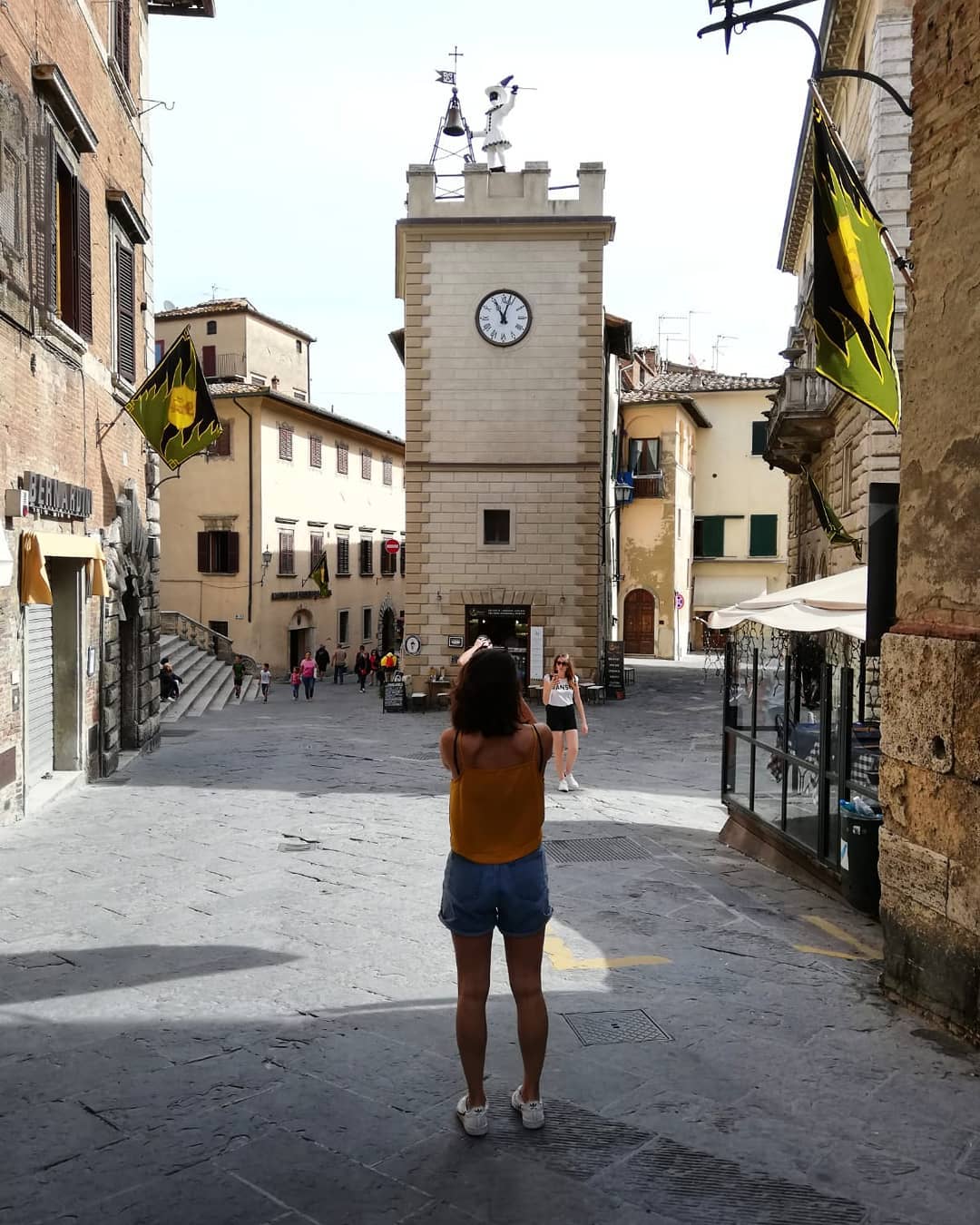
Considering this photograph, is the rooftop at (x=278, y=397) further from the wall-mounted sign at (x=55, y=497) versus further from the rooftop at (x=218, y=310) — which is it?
the wall-mounted sign at (x=55, y=497)

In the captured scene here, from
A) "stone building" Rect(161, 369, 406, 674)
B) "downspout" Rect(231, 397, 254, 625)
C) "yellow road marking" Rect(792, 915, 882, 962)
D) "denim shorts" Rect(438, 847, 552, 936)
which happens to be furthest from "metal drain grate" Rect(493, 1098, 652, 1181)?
"downspout" Rect(231, 397, 254, 625)

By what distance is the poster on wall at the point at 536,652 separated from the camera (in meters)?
23.8

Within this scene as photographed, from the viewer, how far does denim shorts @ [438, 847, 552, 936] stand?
3.76m

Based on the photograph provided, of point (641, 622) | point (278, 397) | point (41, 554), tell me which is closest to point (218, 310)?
point (278, 397)

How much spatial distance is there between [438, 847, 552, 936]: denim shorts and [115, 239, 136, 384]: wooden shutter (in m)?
11.9

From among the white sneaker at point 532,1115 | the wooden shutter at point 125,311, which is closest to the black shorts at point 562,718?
the wooden shutter at point 125,311

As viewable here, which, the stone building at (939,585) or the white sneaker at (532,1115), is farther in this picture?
the stone building at (939,585)

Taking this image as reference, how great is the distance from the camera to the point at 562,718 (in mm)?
11945

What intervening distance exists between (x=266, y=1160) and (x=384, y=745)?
43.2 ft

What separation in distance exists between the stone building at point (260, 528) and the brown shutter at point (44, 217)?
21650 millimetres

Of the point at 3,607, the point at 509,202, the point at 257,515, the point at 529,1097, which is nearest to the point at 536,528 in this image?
the point at 509,202

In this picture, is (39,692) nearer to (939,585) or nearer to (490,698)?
(490,698)

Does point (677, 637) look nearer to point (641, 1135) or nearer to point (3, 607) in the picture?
point (3, 607)

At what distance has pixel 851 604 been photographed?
301 inches
